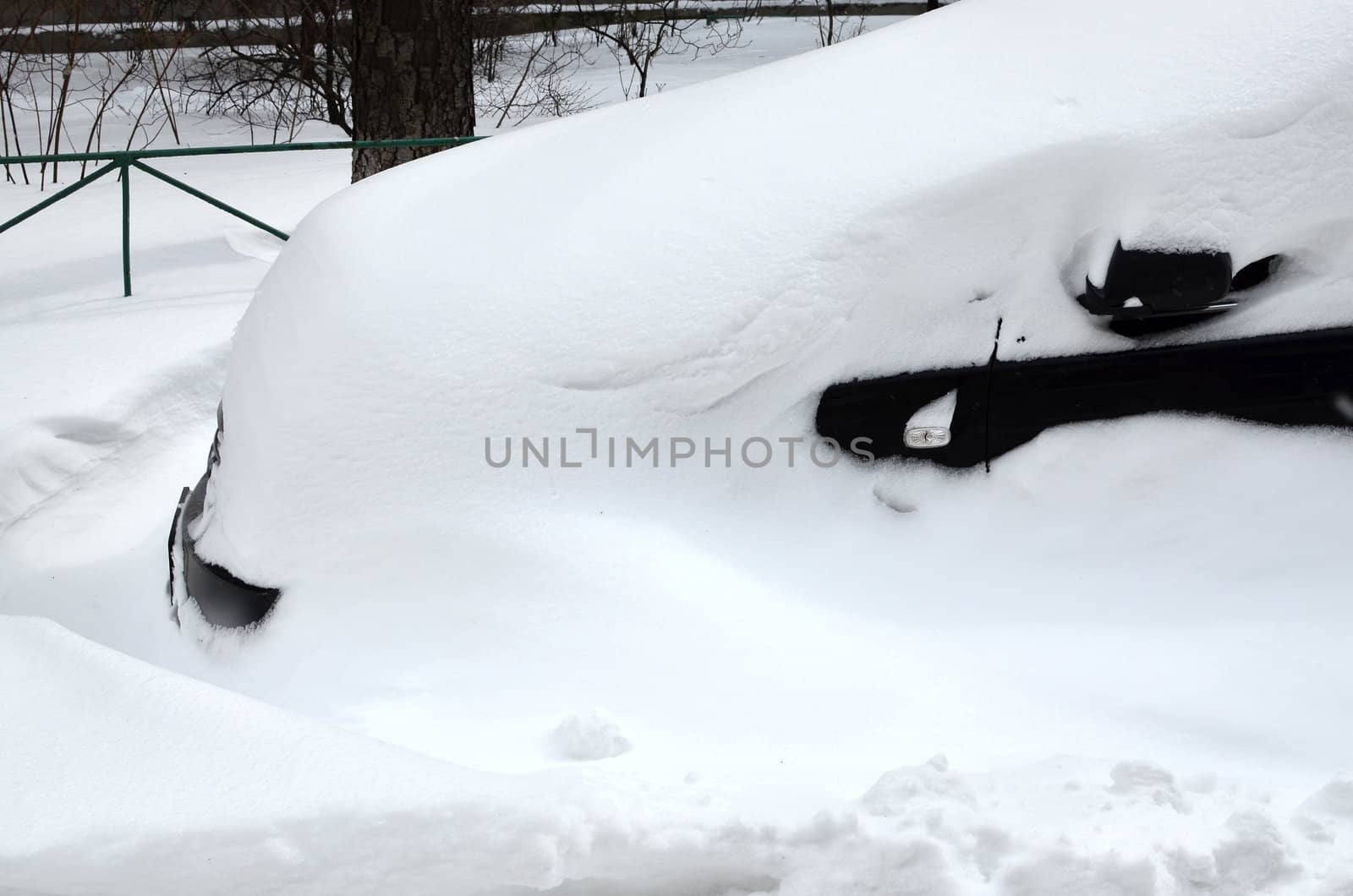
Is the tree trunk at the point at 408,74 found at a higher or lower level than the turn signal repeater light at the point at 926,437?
higher

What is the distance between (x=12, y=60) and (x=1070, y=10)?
346 inches

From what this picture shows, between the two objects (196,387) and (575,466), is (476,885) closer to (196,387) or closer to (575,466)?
(575,466)

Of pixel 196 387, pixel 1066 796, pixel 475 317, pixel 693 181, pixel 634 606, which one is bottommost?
pixel 196 387

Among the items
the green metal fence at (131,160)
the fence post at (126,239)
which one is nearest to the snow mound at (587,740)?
the green metal fence at (131,160)

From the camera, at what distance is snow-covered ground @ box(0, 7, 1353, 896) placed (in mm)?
1771

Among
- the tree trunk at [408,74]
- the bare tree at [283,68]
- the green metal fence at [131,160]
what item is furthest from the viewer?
the bare tree at [283,68]

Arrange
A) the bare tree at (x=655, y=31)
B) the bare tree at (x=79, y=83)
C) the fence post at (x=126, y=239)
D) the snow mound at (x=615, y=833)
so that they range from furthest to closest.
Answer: the bare tree at (x=655, y=31) < the bare tree at (x=79, y=83) < the fence post at (x=126, y=239) < the snow mound at (x=615, y=833)

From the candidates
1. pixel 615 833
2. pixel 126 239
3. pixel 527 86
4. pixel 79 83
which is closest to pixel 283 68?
pixel 527 86

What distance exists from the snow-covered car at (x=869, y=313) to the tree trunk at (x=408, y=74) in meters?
3.94

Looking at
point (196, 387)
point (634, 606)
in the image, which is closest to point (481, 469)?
point (634, 606)

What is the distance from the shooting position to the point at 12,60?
9.03 meters

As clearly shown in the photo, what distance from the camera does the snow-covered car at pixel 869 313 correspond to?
211cm

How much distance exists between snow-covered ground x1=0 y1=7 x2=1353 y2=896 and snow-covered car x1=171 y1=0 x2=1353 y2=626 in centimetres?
8

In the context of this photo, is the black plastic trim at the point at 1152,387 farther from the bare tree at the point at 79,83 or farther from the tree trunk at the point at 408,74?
the bare tree at the point at 79,83
